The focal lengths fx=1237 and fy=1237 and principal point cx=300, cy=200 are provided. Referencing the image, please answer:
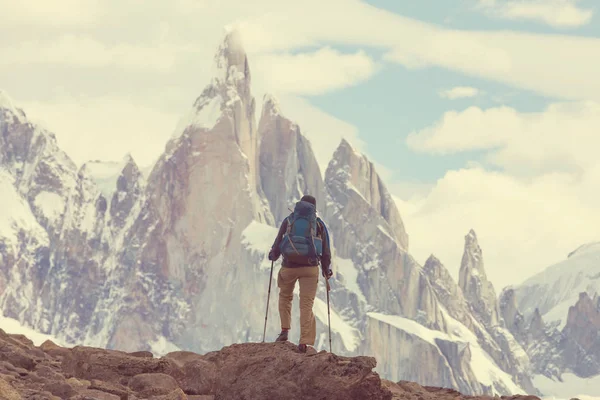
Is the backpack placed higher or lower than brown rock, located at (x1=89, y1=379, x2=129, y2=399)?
higher

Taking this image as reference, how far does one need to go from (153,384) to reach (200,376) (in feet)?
3.65

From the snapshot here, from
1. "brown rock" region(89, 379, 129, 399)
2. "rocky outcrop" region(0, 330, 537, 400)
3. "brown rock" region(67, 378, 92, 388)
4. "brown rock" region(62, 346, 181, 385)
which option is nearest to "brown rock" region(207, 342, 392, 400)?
"rocky outcrop" region(0, 330, 537, 400)

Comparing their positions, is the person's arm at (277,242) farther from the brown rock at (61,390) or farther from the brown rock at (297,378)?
the brown rock at (61,390)

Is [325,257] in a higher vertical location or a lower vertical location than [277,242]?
lower

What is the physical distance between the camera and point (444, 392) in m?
25.6

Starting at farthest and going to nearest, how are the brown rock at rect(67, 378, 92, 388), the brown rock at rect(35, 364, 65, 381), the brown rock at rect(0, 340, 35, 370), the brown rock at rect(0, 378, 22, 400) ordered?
1. the brown rock at rect(0, 340, 35, 370)
2. the brown rock at rect(35, 364, 65, 381)
3. the brown rock at rect(67, 378, 92, 388)
4. the brown rock at rect(0, 378, 22, 400)

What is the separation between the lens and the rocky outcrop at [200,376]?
18.6m

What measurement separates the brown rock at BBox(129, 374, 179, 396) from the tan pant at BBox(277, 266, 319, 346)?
293cm

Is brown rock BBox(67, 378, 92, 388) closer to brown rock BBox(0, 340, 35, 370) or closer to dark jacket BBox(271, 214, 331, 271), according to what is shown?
brown rock BBox(0, 340, 35, 370)

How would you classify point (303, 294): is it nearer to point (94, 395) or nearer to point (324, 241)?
point (324, 241)

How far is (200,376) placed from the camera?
2130cm

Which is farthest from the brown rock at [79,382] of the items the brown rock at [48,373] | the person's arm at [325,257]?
the person's arm at [325,257]

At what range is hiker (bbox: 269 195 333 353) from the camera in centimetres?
2277

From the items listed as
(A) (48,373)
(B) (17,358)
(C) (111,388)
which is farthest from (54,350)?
(C) (111,388)
